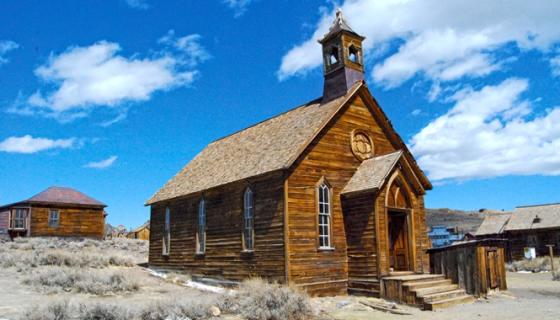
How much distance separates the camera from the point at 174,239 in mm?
23141

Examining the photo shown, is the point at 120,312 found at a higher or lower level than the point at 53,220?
lower

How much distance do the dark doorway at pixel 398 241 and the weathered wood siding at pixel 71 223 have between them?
3096 centimetres

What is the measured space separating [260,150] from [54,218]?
89.6 feet

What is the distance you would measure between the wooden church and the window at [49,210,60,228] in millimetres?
22444

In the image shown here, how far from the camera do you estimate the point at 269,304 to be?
13133 millimetres

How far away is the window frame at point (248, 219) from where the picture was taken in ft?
58.1

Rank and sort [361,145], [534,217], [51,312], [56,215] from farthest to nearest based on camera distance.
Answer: [56,215], [534,217], [361,145], [51,312]

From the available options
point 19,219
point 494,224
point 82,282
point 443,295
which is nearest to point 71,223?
point 19,219

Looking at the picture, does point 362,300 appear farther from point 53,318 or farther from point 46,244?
point 46,244

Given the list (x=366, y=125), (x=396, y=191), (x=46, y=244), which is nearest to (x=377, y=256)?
(x=396, y=191)

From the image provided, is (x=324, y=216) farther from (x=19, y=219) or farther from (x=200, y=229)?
(x=19, y=219)

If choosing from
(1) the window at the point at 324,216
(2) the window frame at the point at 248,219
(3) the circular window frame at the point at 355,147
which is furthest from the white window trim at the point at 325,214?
(2) the window frame at the point at 248,219

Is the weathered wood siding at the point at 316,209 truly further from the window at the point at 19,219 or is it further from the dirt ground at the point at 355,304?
the window at the point at 19,219

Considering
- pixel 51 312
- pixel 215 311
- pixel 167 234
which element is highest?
pixel 167 234
